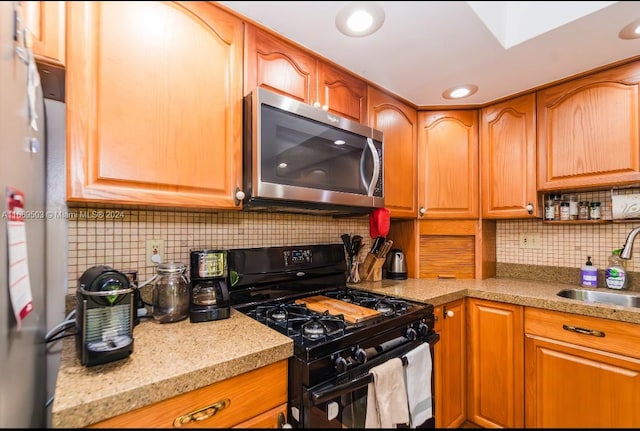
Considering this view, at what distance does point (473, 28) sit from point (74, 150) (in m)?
0.83

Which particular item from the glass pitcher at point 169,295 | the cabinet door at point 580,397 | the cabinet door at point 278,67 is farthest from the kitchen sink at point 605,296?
the glass pitcher at point 169,295

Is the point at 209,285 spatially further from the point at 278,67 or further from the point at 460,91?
the point at 460,91

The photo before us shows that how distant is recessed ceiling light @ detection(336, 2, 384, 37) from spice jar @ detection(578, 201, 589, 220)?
5.53ft

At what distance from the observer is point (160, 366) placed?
2.27ft

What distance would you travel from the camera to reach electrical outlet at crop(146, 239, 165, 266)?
1133 mm

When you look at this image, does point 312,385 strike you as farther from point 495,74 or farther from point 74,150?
point 495,74

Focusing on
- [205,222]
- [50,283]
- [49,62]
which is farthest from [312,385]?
[49,62]

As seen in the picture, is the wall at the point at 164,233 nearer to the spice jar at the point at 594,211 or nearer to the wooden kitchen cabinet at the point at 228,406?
the wooden kitchen cabinet at the point at 228,406

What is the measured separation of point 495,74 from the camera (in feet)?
4.11

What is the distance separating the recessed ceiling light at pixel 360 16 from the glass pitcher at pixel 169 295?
0.86 m

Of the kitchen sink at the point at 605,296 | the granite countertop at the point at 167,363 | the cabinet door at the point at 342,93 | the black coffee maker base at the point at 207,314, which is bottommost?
the kitchen sink at the point at 605,296

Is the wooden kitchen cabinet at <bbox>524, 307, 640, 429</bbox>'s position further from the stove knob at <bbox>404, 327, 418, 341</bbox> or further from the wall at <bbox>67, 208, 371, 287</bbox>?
the wall at <bbox>67, 208, 371, 287</bbox>

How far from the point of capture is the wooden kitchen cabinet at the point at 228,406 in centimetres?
60

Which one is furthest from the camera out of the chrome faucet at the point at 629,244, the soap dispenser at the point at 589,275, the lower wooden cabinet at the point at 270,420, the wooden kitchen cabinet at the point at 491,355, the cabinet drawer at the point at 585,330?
the soap dispenser at the point at 589,275
